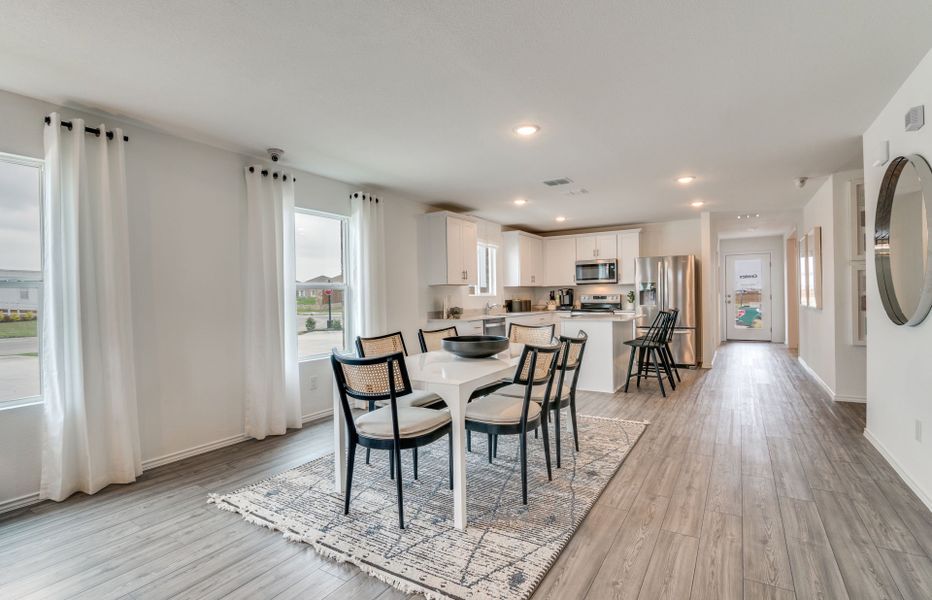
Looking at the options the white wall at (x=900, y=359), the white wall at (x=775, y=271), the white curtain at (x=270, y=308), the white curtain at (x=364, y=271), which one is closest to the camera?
the white wall at (x=900, y=359)

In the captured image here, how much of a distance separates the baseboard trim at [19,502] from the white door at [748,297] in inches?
500

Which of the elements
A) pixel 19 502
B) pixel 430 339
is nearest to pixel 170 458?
pixel 19 502

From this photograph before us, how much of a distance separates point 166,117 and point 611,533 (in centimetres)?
378

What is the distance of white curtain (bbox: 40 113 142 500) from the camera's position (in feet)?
9.00

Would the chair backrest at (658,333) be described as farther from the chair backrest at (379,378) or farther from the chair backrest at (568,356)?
the chair backrest at (379,378)

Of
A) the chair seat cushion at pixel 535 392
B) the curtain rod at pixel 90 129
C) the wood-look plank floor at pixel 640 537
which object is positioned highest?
the curtain rod at pixel 90 129

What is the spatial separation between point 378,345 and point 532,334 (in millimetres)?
1392

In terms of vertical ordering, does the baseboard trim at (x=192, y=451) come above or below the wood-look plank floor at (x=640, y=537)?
above

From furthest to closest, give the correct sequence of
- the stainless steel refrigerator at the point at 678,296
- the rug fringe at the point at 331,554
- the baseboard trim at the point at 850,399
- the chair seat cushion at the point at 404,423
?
1. the stainless steel refrigerator at the point at 678,296
2. the baseboard trim at the point at 850,399
3. the chair seat cushion at the point at 404,423
4. the rug fringe at the point at 331,554

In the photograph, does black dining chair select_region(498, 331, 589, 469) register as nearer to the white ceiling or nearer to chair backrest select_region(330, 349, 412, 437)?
chair backrest select_region(330, 349, 412, 437)

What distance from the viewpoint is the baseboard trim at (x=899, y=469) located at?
8.17ft

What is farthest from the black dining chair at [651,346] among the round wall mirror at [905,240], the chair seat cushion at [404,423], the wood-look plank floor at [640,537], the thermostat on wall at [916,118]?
the chair seat cushion at [404,423]

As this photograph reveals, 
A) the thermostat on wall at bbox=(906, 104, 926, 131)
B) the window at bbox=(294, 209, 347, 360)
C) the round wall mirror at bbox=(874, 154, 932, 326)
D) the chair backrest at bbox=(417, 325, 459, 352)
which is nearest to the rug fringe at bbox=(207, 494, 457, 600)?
the chair backrest at bbox=(417, 325, 459, 352)

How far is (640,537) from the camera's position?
7.31ft
